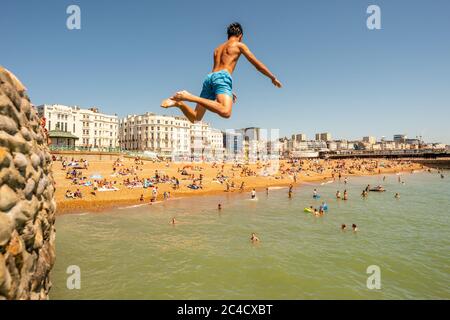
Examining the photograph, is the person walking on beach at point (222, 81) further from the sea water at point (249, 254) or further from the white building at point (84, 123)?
the white building at point (84, 123)

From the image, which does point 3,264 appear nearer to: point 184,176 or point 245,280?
point 245,280

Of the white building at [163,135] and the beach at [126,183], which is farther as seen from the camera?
the white building at [163,135]

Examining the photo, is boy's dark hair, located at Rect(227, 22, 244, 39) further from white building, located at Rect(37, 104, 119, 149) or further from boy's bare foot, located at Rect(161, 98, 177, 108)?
white building, located at Rect(37, 104, 119, 149)

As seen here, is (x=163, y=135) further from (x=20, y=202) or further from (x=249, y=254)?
(x=20, y=202)

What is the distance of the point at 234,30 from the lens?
210 inches

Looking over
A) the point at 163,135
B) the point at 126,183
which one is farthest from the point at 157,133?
the point at 126,183

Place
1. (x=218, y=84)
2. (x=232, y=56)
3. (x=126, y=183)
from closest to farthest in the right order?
(x=218, y=84) → (x=232, y=56) → (x=126, y=183)

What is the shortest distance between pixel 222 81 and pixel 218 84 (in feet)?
0.29

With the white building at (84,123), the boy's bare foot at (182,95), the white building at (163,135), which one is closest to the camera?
the boy's bare foot at (182,95)

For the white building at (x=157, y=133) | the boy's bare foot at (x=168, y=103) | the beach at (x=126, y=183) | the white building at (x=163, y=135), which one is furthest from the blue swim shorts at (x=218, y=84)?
the white building at (x=157, y=133)

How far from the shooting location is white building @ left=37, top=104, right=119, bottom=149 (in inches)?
3519

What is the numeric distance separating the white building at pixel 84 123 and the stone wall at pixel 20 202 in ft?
285

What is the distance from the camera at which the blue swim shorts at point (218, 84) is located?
195 inches

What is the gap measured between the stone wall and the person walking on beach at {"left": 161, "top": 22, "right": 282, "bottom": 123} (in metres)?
2.50
